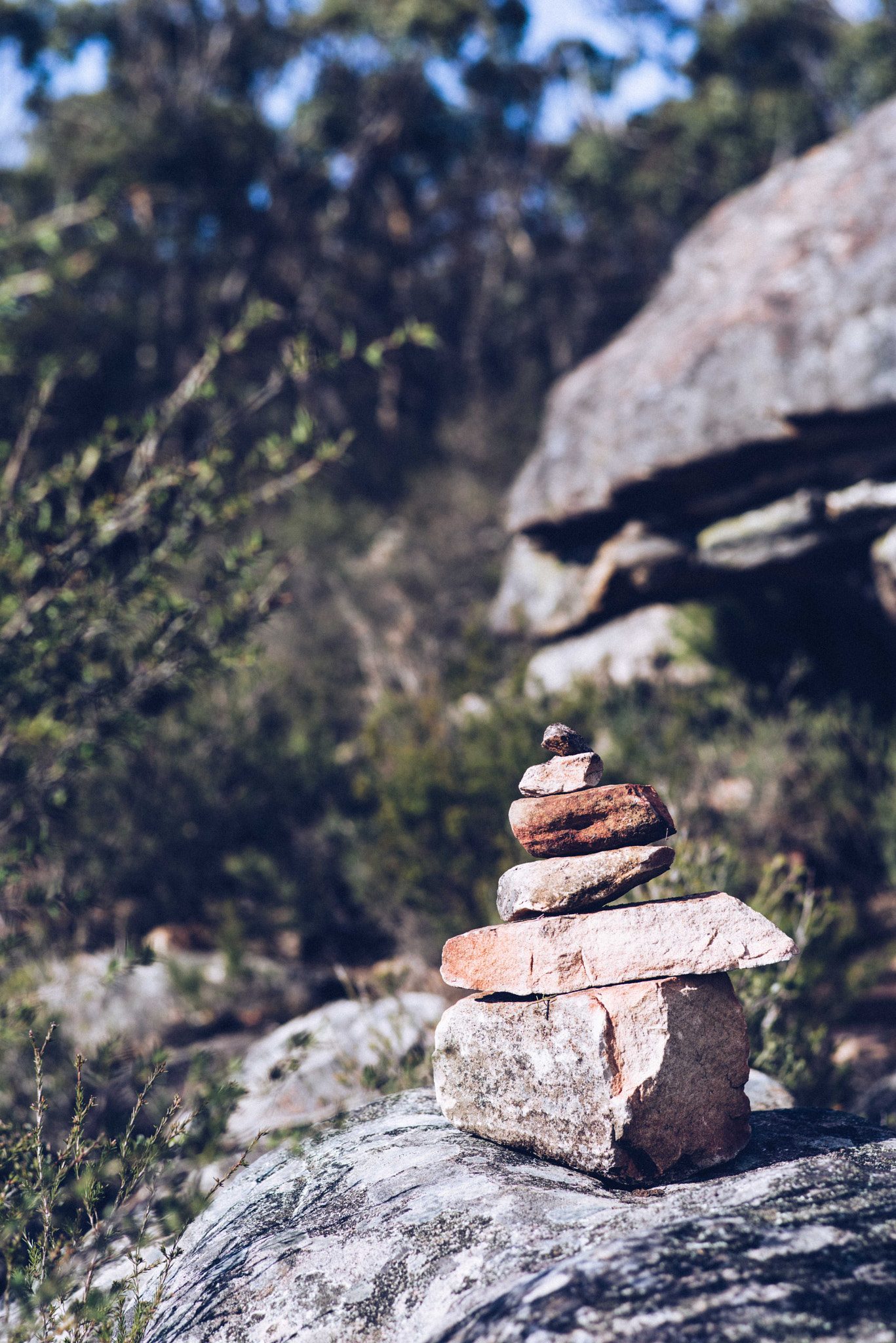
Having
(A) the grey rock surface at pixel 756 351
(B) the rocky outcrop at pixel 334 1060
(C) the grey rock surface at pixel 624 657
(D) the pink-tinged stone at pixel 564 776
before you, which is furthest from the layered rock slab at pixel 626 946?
(C) the grey rock surface at pixel 624 657

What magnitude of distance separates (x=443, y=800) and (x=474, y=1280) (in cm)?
489

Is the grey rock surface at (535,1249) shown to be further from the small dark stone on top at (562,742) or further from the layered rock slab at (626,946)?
the small dark stone on top at (562,742)

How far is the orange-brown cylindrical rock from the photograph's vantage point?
294 cm

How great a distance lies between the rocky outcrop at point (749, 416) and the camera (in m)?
6.82

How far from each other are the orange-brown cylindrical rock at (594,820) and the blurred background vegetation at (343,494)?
1.39 m

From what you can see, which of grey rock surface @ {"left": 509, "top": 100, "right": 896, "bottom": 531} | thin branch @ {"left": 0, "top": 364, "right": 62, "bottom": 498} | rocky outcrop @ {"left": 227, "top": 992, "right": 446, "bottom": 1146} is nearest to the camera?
rocky outcrop @ {"left": 227, "top": 992, "right": 446, "bottom": 1146}

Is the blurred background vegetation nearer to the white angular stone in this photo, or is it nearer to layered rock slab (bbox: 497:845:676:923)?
the white angular stone

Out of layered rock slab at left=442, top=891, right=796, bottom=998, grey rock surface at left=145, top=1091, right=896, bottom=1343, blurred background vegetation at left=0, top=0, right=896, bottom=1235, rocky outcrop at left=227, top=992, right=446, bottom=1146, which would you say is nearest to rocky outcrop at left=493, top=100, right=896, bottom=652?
blurred background vegetation at left=0, top=0, right=896, bottom=1235

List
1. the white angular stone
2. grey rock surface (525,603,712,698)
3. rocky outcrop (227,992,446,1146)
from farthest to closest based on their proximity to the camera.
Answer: grey rock surface (525,603,712,698) < rocky outcrop (227,992,446,1146) < the white angular stone

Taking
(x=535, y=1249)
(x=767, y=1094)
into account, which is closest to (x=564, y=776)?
(x=535, y=1249)

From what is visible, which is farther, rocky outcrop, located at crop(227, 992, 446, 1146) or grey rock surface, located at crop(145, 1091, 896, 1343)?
rocky outcrop, located at crop(227, 992, 446, 1146)

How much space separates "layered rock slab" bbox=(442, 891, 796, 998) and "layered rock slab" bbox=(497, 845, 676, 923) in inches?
1.9

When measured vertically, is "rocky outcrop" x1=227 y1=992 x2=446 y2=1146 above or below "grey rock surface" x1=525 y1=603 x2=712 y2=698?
below

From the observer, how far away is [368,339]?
1656 centimetres
